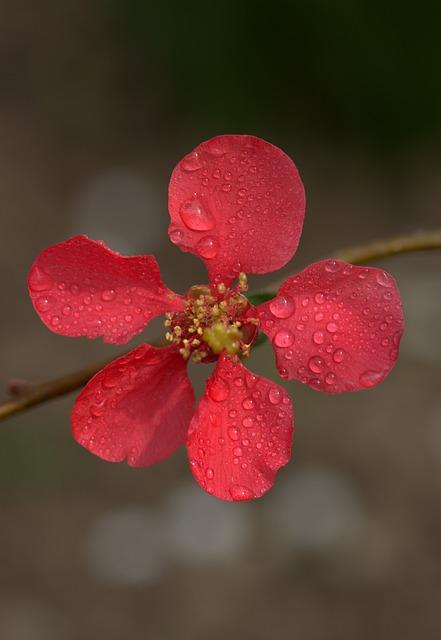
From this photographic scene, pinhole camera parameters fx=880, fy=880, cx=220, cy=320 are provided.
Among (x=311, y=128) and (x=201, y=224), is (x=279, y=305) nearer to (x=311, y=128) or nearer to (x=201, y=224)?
(x=201, y=224)

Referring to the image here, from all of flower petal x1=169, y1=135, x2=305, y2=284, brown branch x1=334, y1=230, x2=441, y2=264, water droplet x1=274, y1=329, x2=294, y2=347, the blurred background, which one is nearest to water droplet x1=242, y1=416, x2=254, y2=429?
water droplet x1=274, y1=329, x2=294, y2=347

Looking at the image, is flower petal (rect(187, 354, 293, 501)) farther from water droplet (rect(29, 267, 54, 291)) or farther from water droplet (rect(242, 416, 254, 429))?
water droplet (rect(29, 267, 54, 291))

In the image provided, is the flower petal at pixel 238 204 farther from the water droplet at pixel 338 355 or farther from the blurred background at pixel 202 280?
the blurred background at pixel 202 280

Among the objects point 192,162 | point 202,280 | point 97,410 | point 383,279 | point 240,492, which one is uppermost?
point 192,162

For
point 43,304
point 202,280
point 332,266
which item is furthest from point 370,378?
point 202,280

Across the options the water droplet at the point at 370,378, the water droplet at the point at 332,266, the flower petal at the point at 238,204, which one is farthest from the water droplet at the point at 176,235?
the water droplet at the point at 370,378

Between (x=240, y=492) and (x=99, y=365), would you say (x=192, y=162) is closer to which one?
(x=99, y=365)

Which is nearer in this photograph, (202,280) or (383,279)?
(383,279)
